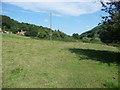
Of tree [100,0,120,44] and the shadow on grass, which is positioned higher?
tree [100,0,120,44]

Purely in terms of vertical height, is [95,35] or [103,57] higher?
[95,35]

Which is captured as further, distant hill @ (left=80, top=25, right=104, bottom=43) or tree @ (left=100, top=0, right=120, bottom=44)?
distant hill @ (left=80, top=25, right=104, bottom=43)

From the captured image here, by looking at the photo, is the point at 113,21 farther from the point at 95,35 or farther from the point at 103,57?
the point at 95,35

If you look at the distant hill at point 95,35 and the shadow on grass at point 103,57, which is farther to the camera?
the distant hill at point 95,35

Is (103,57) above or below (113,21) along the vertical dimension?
below

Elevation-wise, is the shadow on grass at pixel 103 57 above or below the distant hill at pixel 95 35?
below

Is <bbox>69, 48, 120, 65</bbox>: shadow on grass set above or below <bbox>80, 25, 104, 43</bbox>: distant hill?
below

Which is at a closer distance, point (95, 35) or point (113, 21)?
point (113, 21)

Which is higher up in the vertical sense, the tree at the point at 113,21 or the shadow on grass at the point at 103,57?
the tree at the point at 113,21

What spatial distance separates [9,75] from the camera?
4.92 m

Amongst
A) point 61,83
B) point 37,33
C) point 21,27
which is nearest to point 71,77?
point 61,83

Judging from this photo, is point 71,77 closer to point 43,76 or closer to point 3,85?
point 43,76

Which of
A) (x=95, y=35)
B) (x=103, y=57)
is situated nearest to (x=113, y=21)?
(x=103, y=57)

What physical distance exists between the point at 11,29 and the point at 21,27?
9429 mm
